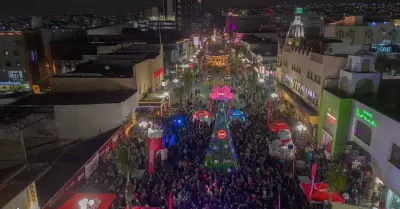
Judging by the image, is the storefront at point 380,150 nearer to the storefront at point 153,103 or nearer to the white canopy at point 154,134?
the white canopy at point 154,134

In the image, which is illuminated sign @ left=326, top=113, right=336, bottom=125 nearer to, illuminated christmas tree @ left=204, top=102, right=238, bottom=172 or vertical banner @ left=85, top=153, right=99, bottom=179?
illuminated christmas tree @ left=204, top=102, right=238, bottom=172

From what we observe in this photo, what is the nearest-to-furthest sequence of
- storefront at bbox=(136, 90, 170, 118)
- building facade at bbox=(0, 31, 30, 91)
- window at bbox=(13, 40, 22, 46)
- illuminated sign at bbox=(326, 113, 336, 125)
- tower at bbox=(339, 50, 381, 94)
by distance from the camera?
1. tower at bbox=(339, 50, 381, 94)
2. illuminated sign at bbox=(326, 113, 336, 125)
3. storefront at bbox=(136, 90, 170, 118)
4. building facade at bbox=(0, 31, 30, 91)
5. window at bbox=(13, 40, 22, 46)

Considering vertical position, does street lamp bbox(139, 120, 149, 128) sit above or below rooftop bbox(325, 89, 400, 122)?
below

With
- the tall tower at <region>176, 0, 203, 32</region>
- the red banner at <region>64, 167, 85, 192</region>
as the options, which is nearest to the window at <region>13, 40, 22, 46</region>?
the red banner at <region>64, 167, 85, 192</region>

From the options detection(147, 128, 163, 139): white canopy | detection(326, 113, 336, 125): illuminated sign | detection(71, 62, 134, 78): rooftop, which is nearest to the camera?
detection(147, 128, 163, 139): white canopy

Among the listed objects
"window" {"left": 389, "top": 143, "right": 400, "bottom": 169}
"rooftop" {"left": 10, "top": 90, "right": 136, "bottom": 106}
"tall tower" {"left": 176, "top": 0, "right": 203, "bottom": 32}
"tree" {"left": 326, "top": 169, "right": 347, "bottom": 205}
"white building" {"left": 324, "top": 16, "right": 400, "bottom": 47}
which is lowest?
"tree" {"left": 326, "top": 169, "right": 347, "bottom": 205}

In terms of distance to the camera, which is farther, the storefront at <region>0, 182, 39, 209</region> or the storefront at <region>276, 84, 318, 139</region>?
the storefront at <region>276, 84, 318, 139</region>

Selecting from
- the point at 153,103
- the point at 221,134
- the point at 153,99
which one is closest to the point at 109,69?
the point at 153,99
